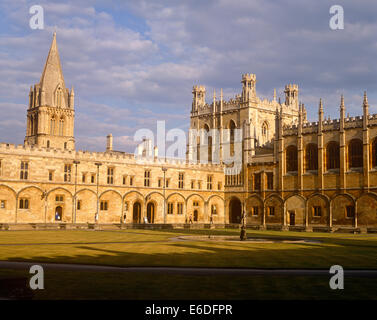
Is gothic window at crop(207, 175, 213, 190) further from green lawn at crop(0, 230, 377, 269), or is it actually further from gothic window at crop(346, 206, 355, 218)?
green lawn at crop(0, 230, 377, 269)

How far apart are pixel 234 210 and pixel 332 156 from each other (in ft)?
62.9

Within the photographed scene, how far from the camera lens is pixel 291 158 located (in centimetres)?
6750

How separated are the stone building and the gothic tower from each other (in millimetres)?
183

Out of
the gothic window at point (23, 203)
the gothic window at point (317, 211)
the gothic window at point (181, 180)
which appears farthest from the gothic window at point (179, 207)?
the gothic window at point (23, 203)

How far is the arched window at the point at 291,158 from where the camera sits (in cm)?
6694

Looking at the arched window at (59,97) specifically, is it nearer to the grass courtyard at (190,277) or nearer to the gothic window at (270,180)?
the gothic window at (270,180)

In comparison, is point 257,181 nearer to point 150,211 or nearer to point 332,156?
point 332,156

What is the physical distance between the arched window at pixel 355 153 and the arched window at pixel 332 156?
5.83 ft

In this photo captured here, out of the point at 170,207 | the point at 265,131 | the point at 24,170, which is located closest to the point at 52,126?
the point at 24,170
